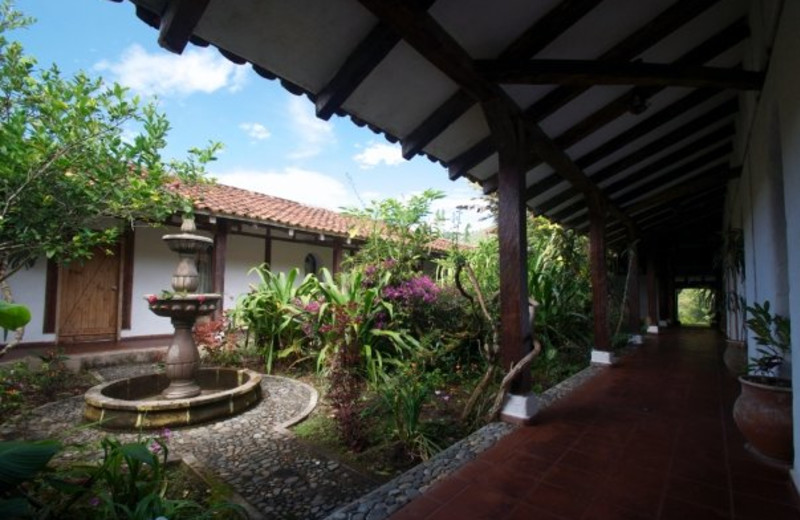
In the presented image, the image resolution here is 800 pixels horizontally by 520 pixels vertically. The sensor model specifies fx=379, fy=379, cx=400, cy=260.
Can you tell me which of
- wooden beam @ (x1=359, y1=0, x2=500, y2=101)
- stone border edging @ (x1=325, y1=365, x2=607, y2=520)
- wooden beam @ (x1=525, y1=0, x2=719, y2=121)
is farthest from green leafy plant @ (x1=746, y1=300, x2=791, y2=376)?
wooden beam @ (x1=359, y1=0, x2=500, y2=101)

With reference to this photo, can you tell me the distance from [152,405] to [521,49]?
390 centimetres

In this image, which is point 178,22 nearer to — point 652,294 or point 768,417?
point 768,417

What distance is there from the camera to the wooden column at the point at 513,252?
2.95 metres

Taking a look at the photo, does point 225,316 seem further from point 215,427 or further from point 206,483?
point 206,483

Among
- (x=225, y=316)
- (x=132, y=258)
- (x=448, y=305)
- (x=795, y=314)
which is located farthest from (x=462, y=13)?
(x=132, y=258)

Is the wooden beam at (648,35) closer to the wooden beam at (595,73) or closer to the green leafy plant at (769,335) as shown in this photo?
the wooden beam at (595,73)

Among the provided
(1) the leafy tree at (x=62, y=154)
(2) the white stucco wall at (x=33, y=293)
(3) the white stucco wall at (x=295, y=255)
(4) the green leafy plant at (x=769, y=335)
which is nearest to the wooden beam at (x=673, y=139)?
(4) the green leafy plant at (x=769, y=335)

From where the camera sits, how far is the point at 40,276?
18.8ft

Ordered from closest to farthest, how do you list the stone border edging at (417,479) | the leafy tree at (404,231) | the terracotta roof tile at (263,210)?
the stone border edging at (417,479) < the leafy tree at (404,231) < the terracotta roof tile at (263,210)

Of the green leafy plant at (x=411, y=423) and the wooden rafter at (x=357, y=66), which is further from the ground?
the wooden rafter at (x=357, y=66)

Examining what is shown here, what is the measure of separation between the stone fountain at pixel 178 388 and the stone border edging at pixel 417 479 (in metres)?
2.08

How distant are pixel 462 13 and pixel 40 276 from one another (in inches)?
275

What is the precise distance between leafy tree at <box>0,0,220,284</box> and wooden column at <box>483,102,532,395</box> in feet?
9.85

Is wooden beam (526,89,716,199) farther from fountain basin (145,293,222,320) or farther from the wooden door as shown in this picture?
the wooden door
